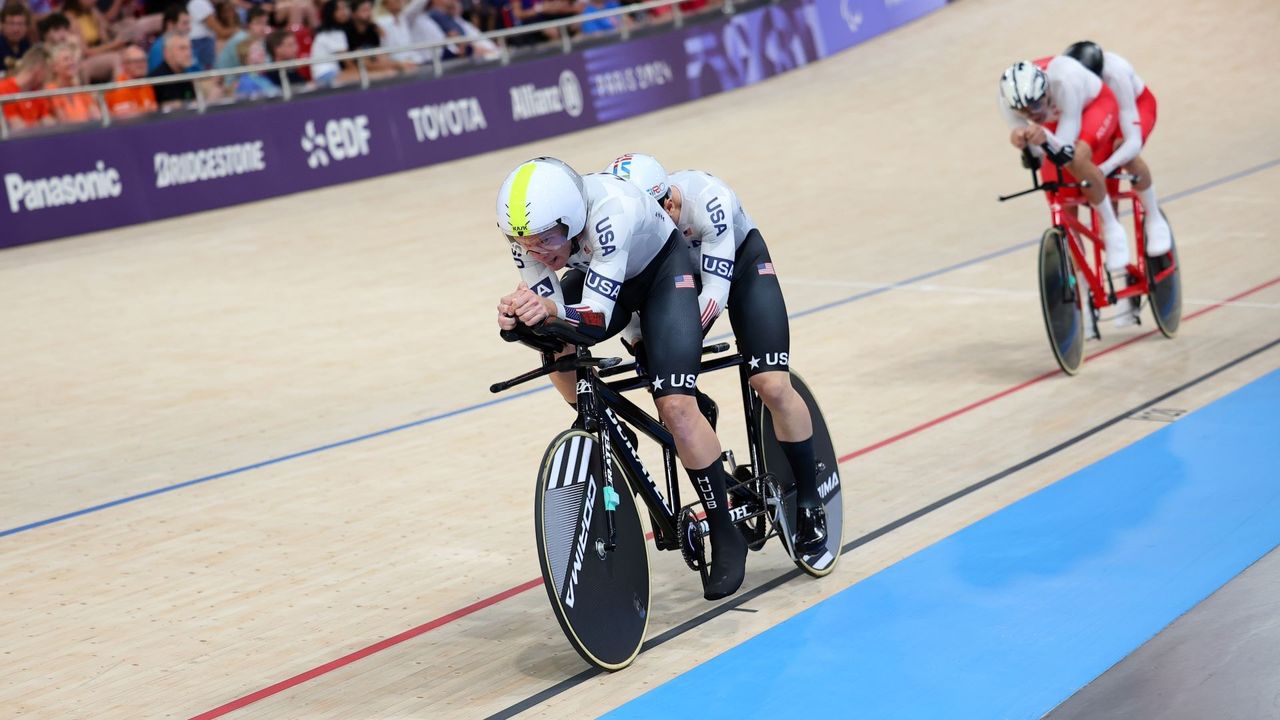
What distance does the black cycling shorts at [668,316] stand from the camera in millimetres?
3672

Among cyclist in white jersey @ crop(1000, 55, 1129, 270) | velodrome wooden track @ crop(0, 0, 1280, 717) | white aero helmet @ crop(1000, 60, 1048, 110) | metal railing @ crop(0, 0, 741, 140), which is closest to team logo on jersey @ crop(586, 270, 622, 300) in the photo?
velodrome wooden track @ crop(0, 0, 1280, 717)

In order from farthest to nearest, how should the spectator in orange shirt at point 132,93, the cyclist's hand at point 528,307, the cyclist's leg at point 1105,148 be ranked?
1. the spectator in orange shirt at point 132,93
2. the cyclist's leg at point 1105,148
3. the cyclist's hand at point 528,307

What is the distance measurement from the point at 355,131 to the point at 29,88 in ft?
9.39

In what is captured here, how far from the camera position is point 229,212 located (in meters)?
11.7

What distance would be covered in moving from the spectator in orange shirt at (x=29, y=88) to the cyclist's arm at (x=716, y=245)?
8026 mm

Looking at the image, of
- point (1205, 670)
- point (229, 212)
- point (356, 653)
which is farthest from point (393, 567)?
point (229, 212)

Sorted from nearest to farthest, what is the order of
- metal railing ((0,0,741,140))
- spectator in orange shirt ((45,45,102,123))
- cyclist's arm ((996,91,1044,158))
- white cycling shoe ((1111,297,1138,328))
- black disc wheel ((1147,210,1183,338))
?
cyclist's arm ((996,91,1044,158))
black disc wheel ((1147,210,1183,338))
white cycling shoe ((1111,297,1138,328))
spectator in orange shirt ((45,45,102,123))
metal railing ((0,0,741,140))

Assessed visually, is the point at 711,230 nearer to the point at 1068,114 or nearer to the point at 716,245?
the point at 716,245

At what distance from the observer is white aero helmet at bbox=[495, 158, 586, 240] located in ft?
11.1

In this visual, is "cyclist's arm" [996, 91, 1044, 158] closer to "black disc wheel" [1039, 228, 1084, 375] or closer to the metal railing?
"black disc wheel" [1039, 228, 1084, 375]

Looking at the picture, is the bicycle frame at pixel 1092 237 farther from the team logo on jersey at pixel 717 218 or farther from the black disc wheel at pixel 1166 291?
the team logo on jersey at pixel 717 218

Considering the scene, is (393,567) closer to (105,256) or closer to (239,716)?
(239,716)

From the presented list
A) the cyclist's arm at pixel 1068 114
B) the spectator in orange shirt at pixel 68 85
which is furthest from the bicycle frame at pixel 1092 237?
the spectator in orange shirt at pixel 68 85

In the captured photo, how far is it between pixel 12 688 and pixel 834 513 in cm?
239
